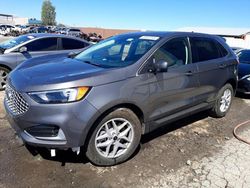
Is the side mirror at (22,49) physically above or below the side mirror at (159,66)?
below

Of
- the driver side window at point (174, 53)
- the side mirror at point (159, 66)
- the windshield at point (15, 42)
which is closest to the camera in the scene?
the side mirror at point (159, 66)

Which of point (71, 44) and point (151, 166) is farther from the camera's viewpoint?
point (71, 44)

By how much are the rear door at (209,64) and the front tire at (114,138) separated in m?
1.60

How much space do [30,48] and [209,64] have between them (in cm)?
481

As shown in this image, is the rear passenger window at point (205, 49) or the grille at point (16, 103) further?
the rear passenger window at point (205, 49)

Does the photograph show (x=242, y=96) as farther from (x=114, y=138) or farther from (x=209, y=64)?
(x=114, y=138)

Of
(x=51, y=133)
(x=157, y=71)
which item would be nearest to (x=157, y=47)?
(x=157, y=71)

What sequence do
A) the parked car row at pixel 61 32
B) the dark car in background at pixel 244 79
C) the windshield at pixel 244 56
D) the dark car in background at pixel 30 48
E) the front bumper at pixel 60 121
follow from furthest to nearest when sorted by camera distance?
1. the parked car row at pixel 61 32
2. the windshield at pixel 244 56
3. the dark car in background at pixel 244 79
4. the dark car in background at pixel 30 48
5. the front bumper at pixel 60 121

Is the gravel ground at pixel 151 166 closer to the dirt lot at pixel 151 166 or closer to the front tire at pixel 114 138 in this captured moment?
the dirt lot at pixel 151 166

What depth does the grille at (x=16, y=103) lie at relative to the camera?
3.11m

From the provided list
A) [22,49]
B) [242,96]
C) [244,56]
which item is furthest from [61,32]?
[242,96]

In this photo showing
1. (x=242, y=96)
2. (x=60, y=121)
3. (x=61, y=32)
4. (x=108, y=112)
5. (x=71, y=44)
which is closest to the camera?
(x=60, y=121)

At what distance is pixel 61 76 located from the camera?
3229mm

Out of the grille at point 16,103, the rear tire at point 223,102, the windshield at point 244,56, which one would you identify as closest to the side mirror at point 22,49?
the grille at point 16,103
